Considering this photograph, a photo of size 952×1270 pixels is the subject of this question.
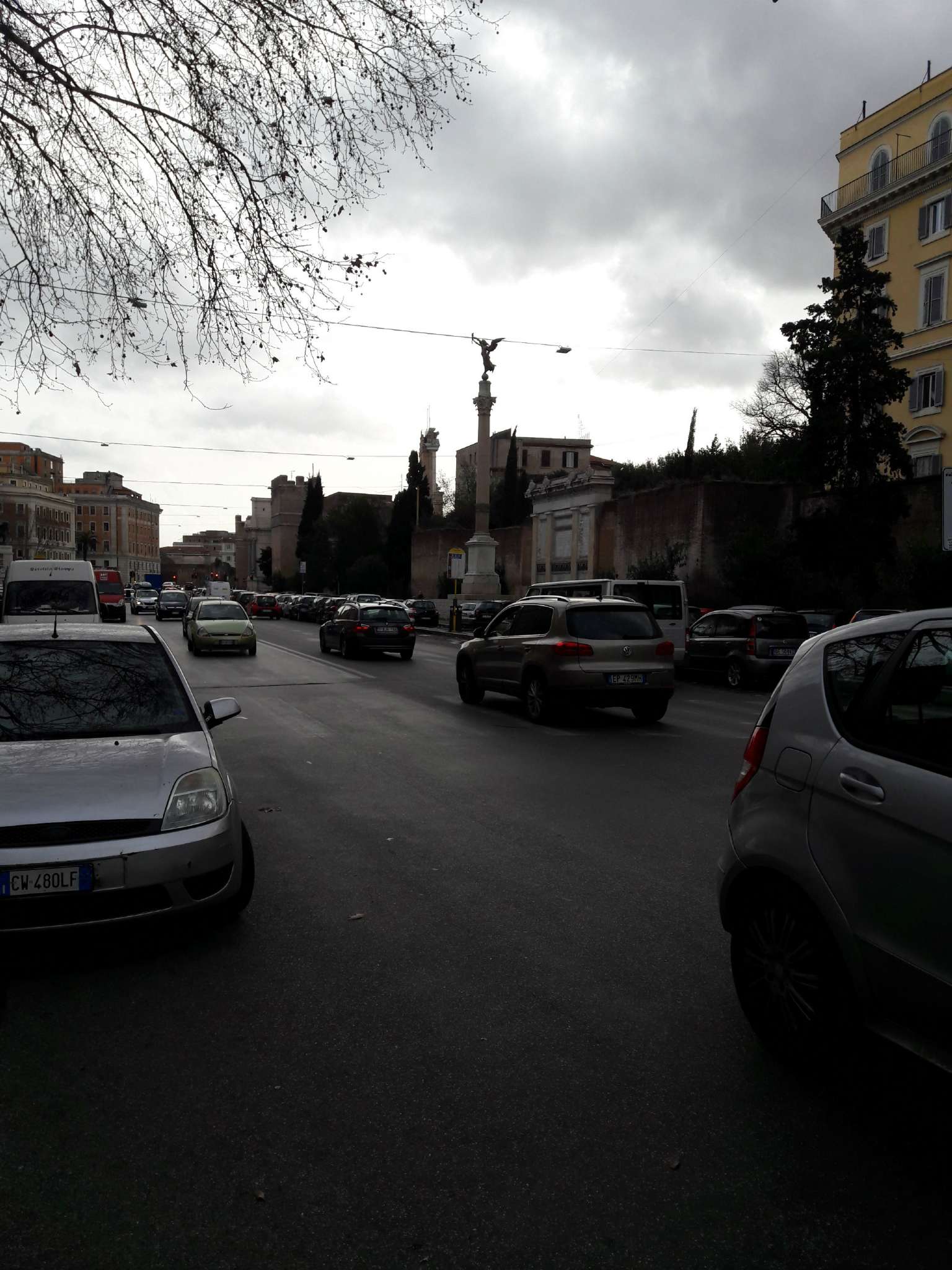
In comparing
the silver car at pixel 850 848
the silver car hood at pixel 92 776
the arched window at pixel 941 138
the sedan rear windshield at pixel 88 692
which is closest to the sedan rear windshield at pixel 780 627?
the sedan rear windshield at pixel 88 692

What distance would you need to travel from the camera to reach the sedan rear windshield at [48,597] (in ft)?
62.7

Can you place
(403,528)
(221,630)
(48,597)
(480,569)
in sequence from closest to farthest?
(48,597) → (221,630) → (480,569) → (403,528)

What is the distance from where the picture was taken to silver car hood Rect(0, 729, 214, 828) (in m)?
4.34

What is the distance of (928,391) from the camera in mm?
36812

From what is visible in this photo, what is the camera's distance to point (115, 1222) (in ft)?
8.64

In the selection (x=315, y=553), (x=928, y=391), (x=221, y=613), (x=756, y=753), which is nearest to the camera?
(x=756, y=753)

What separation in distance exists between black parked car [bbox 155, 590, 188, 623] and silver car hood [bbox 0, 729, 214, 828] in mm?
46297

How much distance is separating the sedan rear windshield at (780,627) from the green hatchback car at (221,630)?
43.7 ft

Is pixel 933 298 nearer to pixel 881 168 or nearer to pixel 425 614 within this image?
pixel 881 168

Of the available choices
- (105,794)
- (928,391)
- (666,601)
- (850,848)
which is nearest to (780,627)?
(666,601)

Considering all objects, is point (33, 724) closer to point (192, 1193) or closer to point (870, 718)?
point (192, 1193)

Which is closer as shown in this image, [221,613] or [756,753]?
[756,753]

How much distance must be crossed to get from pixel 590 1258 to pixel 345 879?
352 centimetres

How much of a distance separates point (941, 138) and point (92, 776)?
1615 inches
